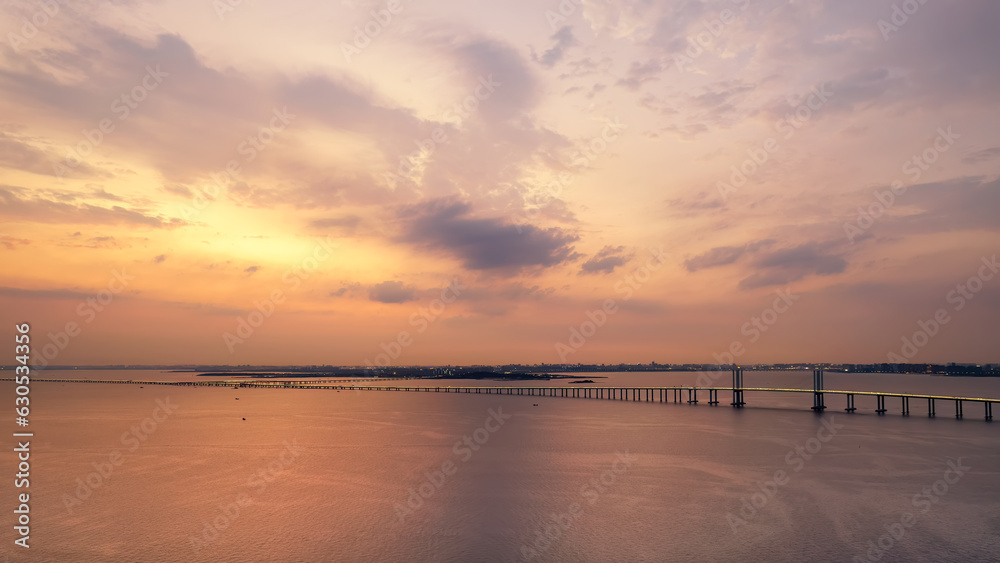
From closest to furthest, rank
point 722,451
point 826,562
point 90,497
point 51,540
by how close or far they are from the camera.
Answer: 1. point 826,562
2. point 51,540
3. point 90,497
4. point 722,451

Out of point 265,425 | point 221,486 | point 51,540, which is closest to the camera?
point 51,540

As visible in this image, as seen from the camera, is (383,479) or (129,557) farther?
(383,479)

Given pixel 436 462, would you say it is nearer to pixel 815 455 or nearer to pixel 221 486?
pixel 221 486

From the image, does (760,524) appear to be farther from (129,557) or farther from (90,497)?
(90,497)

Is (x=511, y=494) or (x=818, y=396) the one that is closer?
(x=511, y=494)

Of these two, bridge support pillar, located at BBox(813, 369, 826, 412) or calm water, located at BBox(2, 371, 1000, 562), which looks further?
bridge support pillar, located at BBox(813, 369, 826, 412)

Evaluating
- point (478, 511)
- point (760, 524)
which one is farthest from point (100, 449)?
point (760, 524)

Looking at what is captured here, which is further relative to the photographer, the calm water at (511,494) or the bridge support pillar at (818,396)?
the bridge support pillar at (818,396)
